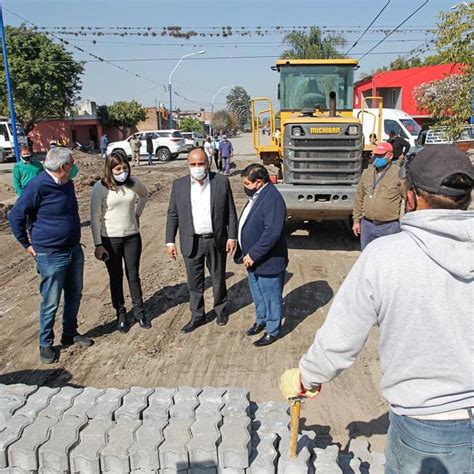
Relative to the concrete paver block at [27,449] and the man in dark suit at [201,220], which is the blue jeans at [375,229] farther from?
the concrete paver block at [27,449]

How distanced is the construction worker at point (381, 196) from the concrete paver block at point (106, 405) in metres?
3.50

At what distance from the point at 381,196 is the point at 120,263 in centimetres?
286

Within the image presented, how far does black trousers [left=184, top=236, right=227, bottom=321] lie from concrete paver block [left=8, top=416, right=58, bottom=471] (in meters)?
2.52

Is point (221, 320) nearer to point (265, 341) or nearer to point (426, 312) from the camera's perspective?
point (265, 341)

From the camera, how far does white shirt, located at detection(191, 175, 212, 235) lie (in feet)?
15.6

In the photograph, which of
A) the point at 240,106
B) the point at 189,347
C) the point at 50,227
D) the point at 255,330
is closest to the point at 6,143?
the point at 50,227

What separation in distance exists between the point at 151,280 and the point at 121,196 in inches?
86.2

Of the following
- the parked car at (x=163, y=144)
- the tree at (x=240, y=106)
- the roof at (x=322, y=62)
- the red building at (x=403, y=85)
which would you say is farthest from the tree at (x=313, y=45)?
the tree at (x=240, y=106)

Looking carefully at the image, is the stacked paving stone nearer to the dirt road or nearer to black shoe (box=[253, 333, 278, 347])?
the dirt road

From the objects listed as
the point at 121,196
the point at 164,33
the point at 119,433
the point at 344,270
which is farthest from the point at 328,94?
the point at 164,33

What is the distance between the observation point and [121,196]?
15.5ft

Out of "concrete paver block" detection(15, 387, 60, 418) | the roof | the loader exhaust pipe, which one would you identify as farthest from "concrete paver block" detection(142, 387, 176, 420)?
the roof

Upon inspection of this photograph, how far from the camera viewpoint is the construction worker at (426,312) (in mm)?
1518

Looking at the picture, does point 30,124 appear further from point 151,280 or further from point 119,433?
point 119,433
